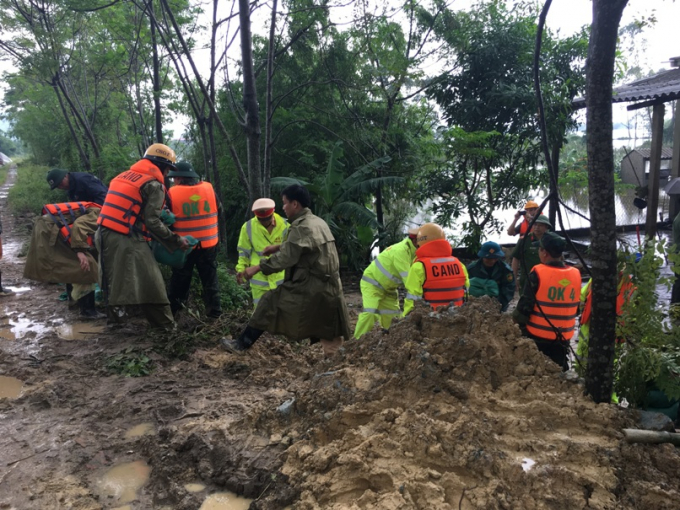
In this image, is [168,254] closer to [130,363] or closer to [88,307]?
[130,363]

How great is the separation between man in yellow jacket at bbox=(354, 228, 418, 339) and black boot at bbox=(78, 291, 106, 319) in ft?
11.6

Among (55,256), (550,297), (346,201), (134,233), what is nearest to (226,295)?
(134,233)

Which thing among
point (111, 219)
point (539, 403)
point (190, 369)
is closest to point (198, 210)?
point (111, 219)

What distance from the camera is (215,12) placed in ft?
25.4

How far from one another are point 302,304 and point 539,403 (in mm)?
2361

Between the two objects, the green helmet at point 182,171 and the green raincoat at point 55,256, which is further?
the green raincoat at point 55,256

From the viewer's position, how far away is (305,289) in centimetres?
473

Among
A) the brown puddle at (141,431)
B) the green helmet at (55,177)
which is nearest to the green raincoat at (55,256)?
the green helmet at (55,177)

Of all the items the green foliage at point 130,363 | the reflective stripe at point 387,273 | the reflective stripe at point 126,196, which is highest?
the reflective stripe at point 126,196

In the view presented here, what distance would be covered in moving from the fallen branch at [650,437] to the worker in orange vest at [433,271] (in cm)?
196

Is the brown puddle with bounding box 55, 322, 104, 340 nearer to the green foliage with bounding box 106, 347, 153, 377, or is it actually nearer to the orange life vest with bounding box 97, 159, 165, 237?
the green foliage with bounding box 106, 347, 153, 377

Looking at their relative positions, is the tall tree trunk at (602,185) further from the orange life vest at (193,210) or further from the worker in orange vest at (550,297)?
the orange life vest at (193,210)

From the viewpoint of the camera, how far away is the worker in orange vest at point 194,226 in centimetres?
575

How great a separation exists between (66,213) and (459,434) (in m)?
5.58
